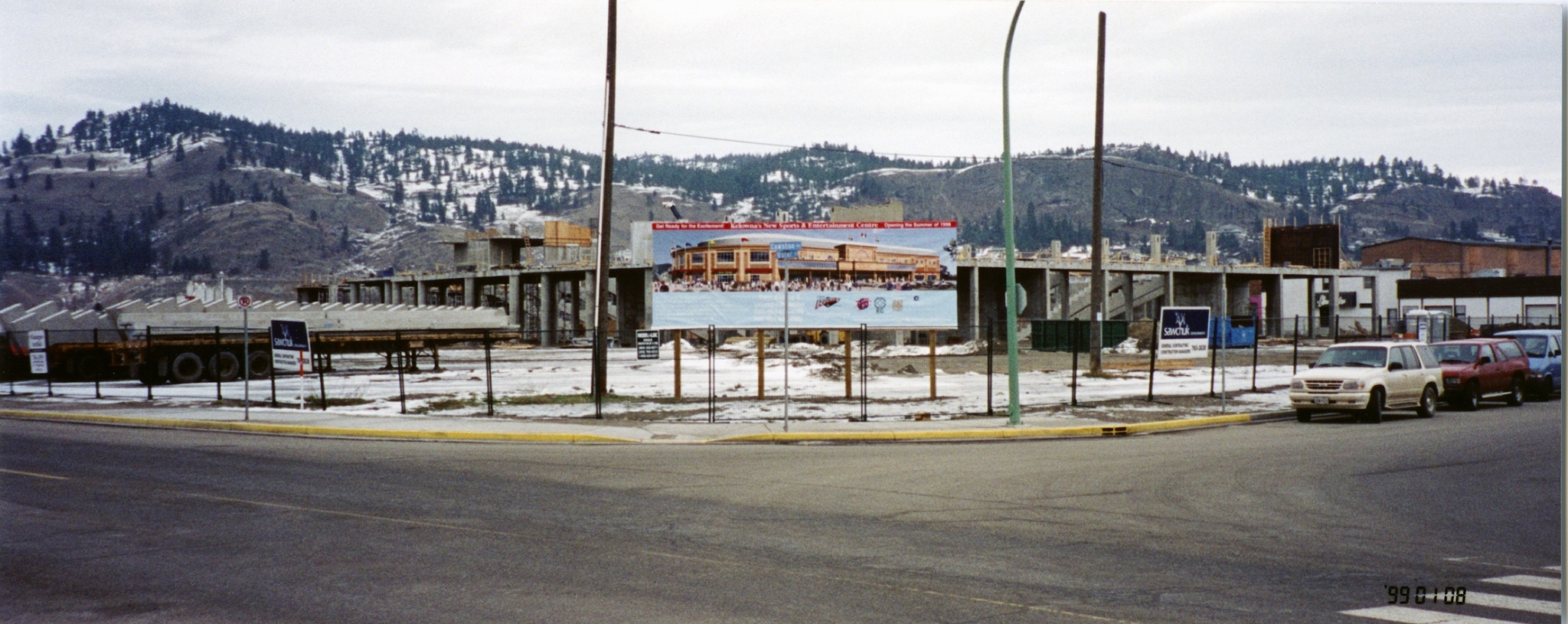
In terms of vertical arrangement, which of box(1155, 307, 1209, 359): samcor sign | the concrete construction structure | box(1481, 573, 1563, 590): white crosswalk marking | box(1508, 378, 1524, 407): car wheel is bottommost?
box(1508, 378, 1524, 407): car wheel

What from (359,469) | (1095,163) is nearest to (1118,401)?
(1095,163)

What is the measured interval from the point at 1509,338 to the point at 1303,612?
24.3 metres

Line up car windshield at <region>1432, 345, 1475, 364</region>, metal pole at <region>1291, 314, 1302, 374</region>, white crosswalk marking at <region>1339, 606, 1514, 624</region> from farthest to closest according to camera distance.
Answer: metal pole at <region>1291, 314, 1302, 374</region>
car windshield at <region>1432, 345, 1475, 364</region>
white crosswalk marking at <region>1339, 606, 1514, 624</region>

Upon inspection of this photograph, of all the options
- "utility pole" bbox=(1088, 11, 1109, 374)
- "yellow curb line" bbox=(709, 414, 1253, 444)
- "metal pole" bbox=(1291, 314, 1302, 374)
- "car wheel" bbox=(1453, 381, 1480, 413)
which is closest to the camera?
"yellow curb line" bbox=(709, 414, 1253, 444)

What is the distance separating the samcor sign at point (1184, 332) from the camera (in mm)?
24188

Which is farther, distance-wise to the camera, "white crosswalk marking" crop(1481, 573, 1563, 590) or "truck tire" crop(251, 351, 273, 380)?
"truck tire" crop(251, 351, 273, 380)

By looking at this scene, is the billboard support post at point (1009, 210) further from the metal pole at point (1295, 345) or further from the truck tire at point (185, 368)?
the truck tire at point (185, 368)

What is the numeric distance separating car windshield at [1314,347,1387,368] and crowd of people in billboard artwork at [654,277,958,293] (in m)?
9.50

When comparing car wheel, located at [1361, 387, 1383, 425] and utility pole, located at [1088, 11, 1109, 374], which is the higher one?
utility pole, located at [1088, 11, 1109, 374]

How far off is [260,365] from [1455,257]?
99.3 m

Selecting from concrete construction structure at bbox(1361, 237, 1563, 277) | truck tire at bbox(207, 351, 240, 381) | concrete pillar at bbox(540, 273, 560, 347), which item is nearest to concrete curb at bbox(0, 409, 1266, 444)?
truck tire at bbox(207, 351, 240, 381)

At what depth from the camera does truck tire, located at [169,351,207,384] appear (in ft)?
117

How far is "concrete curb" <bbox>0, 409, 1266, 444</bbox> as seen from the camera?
18344 millimetres
